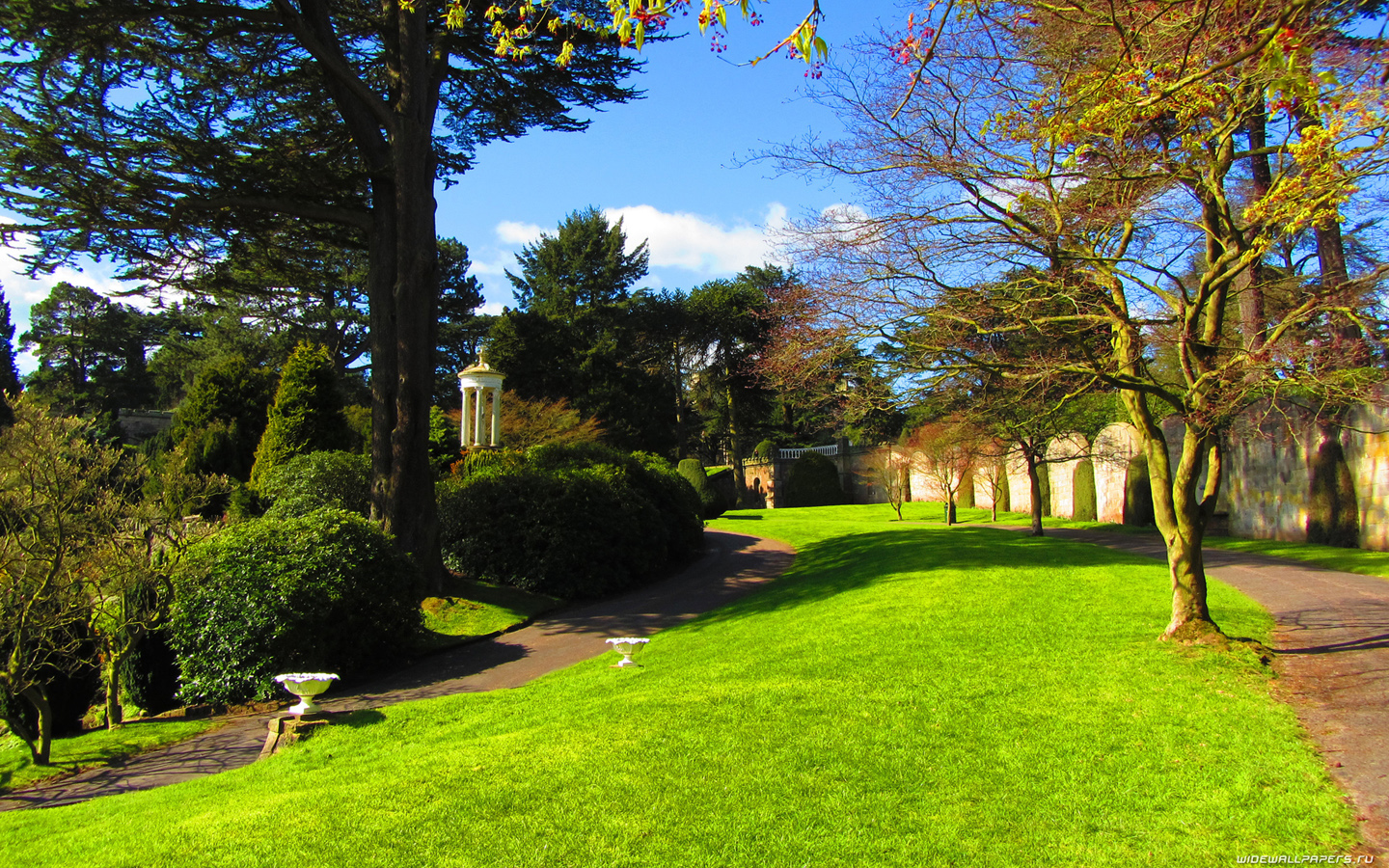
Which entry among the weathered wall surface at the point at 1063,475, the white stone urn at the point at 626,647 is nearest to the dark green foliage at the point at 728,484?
the weathered wall surface at the point at 1063,475

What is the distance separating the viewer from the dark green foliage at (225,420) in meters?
19.8

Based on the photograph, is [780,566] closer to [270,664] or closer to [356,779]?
[270,664]

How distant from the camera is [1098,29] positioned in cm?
679

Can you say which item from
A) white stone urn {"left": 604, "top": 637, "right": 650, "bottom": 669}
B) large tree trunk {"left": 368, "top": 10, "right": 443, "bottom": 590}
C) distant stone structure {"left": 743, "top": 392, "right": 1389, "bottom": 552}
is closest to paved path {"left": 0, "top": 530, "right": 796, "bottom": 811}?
white stone urn {"left": 604, "top": 637, "right": 650, "bottom": 669}

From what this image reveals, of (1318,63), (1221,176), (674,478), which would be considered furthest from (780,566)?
(1318,63)

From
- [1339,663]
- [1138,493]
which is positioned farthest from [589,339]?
[1339,663]

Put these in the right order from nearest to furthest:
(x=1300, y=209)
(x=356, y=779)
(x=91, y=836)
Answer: (x=91, y=836), (x=356, y=779), (x=1300, y=209)

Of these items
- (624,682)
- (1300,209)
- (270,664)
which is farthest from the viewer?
(270,664)

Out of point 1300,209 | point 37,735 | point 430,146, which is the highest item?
point 430,146

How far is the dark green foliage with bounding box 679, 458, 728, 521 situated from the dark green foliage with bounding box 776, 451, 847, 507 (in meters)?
8.61

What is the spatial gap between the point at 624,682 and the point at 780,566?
9.72 m

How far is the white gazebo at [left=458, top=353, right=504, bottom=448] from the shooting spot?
2269 centimetres

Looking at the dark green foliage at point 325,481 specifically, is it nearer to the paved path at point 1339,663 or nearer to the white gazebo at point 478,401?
the white gazebo at point 478,401

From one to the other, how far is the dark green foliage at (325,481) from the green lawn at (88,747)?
5.72 meters
